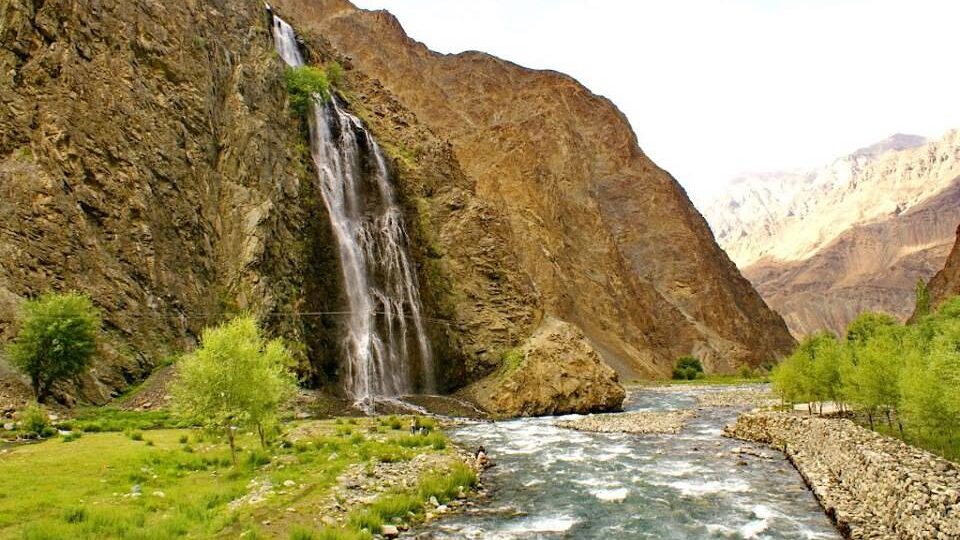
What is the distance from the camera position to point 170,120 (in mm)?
43656

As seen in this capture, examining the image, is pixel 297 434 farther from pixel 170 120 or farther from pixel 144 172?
pixel 170 120

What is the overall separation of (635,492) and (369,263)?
34.1 meters

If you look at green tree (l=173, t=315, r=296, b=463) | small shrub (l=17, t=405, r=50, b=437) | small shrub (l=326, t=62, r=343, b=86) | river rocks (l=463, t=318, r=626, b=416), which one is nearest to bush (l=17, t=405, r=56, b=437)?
small shrub (l=17, t=405, r=50, b=437)

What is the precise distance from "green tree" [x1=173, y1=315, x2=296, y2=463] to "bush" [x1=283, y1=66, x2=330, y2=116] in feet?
122

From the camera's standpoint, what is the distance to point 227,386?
2148 centimetres

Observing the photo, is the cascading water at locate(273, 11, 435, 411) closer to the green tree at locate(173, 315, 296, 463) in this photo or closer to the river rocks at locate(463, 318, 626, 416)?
the river rocks at locate(463, 318, 626, 416)

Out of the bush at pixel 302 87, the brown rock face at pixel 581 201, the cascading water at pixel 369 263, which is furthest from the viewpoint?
the brown rock face at pixel 581 201

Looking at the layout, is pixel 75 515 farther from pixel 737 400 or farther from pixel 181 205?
pixel 737 400

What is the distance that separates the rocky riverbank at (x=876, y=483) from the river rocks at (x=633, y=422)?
30.7 ft

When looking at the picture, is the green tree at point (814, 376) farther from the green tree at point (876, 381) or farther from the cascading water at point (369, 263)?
the cascading water at point (369, 263)

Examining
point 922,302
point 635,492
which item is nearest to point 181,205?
point 635,492

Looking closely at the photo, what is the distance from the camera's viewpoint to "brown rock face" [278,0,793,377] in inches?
3831

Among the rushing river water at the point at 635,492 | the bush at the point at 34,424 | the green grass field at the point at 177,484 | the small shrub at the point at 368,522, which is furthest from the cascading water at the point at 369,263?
the small shrub at the point at 368,522

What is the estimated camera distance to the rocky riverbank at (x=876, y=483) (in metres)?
14.1
